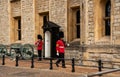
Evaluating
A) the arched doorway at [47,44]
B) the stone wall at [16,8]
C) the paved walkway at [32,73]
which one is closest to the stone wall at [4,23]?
the stone wall at [16,8]

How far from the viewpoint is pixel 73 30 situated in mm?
23656

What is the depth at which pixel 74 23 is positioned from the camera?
23688mm

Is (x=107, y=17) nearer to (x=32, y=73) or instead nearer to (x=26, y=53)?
(x=32, y=73)

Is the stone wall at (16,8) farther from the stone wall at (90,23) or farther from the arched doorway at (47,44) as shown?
the stone wall at (90,23)

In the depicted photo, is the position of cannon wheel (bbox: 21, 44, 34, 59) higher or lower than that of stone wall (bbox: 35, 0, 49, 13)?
lower

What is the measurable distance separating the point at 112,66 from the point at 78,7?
6304mm

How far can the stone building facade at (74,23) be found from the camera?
18719 millimetres

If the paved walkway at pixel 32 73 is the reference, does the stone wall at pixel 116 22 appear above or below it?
above

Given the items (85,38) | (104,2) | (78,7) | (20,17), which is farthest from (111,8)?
(20,17)

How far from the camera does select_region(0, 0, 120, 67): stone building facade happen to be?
1872cm

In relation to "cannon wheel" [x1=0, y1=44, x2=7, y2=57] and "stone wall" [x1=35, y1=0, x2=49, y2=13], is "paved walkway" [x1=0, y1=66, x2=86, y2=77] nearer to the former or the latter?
"stone wall" [x1=35, y1=0, x2=49, y2=13]

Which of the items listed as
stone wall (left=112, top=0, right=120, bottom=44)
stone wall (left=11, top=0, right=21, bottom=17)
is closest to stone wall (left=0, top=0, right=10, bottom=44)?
stone wall (left=11, top=0, right=21, bottom=17)

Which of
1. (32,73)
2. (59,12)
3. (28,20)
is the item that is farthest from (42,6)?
(32,73)

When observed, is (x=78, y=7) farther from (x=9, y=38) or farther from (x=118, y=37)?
(x=9, y=38)
